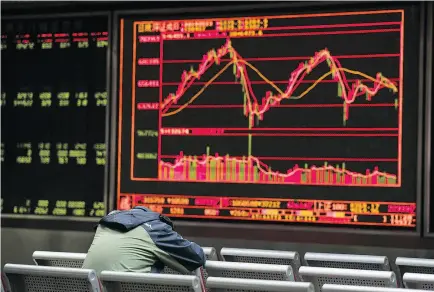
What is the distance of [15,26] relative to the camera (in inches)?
206

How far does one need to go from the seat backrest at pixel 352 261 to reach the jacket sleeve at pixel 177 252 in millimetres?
579

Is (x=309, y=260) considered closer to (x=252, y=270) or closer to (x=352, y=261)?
(x=352, y=261)

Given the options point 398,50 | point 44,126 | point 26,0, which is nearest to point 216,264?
point 398,50

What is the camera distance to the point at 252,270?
2570 mm

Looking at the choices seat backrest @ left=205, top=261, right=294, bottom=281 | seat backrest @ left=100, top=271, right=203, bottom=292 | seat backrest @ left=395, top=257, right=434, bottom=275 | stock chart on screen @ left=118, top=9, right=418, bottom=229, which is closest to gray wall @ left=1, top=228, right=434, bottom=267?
stock chart on screen @ left=118, top=9, right=418, bottom=229

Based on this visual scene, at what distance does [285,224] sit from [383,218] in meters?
0.61

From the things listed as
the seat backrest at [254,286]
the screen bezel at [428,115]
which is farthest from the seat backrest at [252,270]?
the screen bezel at [428,115]

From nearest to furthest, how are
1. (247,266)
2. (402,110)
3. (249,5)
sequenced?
(247,266)
(402,110)
(249,5)

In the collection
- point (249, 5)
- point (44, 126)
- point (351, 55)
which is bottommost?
point (44, 126)

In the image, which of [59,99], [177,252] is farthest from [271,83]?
[177,252]

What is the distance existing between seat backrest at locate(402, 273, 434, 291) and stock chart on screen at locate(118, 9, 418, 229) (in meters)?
2.02

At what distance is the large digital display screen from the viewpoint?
4996 mm

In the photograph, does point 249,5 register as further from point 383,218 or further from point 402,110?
point 383,218

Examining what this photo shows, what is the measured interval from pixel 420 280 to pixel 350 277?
24 cm
